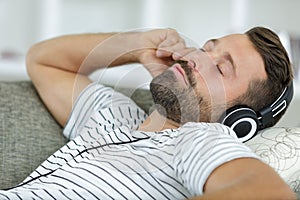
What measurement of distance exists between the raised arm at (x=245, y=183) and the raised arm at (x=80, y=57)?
0.53 meters

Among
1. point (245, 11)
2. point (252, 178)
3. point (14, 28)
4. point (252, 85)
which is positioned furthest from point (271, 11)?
point (252, 178)

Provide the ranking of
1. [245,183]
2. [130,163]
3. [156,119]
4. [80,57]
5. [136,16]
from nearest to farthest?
[245,183]
[130,163]
[156,119]
[80,57]
[136,16]

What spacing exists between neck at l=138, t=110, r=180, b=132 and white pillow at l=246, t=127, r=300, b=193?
180 millimetres

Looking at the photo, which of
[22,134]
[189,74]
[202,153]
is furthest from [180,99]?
[22,134]

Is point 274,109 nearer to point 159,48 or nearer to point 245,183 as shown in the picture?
point 159,48

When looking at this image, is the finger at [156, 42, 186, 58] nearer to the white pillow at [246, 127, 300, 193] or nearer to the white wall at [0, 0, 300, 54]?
the white pillow at [246, 127, 300, 193]

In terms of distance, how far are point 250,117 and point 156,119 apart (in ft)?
0.73

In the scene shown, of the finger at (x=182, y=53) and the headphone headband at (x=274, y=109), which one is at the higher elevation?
the finger at (x=182, y=53)

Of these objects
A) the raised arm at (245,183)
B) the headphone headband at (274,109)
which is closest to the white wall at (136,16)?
the headphone headband at (274,109)

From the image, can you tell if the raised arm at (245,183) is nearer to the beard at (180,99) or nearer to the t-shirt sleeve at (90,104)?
the beard at (180,99)

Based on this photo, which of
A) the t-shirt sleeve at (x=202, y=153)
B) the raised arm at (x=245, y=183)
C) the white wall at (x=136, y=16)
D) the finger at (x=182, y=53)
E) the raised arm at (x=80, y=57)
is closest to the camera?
the raised arm at (x=245, y=183)

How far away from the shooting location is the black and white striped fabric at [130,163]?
1101 millimetres

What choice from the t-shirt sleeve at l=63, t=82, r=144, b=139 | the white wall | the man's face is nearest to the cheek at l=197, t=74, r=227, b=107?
the man's face

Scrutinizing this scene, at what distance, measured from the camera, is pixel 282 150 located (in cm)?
138
